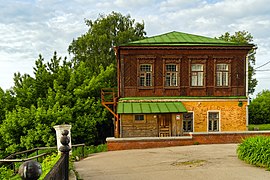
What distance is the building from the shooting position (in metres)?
23.0

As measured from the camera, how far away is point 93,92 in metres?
25.9

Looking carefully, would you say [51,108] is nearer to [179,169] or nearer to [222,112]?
[222,112]

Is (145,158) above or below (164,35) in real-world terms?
below

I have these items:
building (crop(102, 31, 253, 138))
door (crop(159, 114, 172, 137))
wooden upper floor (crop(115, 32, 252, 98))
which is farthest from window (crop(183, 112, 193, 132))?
wooden upper floor (crop(115, 32, 252, 98))

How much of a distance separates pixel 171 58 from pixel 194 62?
1658 millimetres

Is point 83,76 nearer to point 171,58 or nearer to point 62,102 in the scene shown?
point 62,102

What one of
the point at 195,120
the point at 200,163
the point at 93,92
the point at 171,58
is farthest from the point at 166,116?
the point at 200,163

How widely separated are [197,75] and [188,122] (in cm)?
337

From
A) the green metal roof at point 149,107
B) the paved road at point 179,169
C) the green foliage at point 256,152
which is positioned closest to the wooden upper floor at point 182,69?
the green metal roof at point 149,107

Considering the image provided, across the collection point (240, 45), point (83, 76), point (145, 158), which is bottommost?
point (145, 158)

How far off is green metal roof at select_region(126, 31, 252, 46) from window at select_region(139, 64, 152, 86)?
157 centimetres

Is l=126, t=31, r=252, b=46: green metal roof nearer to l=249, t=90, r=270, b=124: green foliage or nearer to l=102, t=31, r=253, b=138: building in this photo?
l=102, t=31, r=253, b=138: building

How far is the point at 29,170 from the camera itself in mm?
2014

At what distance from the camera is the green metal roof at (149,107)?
21203mm
